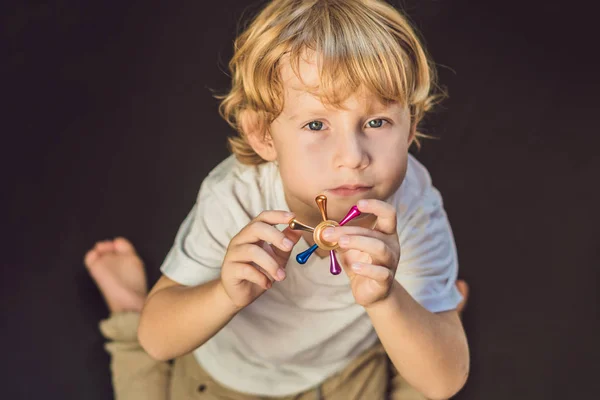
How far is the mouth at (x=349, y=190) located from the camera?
61 centimetres

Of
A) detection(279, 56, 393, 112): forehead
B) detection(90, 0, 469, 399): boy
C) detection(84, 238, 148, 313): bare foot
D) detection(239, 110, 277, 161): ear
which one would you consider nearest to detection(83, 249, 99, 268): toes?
detection(84, 238, 148, 313): bare foot

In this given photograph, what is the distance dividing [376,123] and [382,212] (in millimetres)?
79

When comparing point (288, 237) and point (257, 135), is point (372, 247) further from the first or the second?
point (257, 135)

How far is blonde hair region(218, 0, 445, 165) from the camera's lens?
0.59m

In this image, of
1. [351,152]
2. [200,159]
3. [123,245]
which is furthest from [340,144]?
[123,245]

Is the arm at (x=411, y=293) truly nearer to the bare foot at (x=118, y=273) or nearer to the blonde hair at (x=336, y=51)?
the blonde hair at (x=336, y=51)

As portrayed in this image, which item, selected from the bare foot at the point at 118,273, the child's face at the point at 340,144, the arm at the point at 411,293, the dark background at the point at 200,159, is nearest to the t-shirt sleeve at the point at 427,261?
the arm at the point at 411,293

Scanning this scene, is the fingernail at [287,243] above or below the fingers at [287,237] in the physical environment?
above

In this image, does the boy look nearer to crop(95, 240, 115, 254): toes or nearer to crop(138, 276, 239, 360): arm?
crop(138, 276, 239, 360): arm

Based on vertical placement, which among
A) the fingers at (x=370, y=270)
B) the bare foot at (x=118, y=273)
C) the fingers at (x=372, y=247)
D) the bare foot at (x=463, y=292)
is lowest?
the bare foot at (x=463, y=292)

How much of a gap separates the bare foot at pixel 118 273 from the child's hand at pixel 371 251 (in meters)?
0.44

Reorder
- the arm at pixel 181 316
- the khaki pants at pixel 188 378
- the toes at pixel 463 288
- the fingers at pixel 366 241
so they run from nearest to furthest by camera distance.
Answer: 1. the fingers at pixel 366 241
2. the arm at pixel 181 316
3. the khaki pants at pixel 188 378
4. the toes at pixel 463 288

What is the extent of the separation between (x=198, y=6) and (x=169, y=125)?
134mm

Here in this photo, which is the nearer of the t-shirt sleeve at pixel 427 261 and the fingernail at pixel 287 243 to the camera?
the fingernail at pixel 287 243
